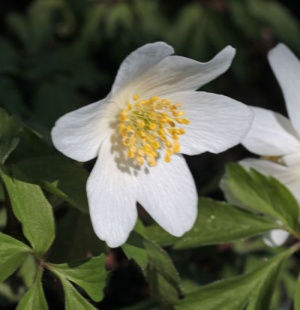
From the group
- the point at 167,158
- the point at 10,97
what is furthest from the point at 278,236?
the point at 10,97

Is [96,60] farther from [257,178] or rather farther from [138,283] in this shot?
[257,178]

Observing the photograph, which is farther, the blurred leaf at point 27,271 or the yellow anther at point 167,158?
the blurred leaf at point 27,271

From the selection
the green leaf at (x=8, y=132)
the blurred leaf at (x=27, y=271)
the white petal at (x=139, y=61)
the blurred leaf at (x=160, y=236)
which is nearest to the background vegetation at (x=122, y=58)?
the blurred leaf at (x=27, y=271)

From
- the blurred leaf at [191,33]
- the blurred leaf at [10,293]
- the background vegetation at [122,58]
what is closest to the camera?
the blurred leaf at [10,293]

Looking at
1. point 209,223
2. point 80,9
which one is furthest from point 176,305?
point 80,9

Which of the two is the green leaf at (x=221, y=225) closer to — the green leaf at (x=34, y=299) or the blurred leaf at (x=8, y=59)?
the green leaf at (x=34, y=299)

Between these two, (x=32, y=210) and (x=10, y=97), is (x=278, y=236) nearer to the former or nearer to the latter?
(x=32, y=210)

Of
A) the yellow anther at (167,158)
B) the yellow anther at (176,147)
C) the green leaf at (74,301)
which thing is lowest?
the green leaf at (74,301)
